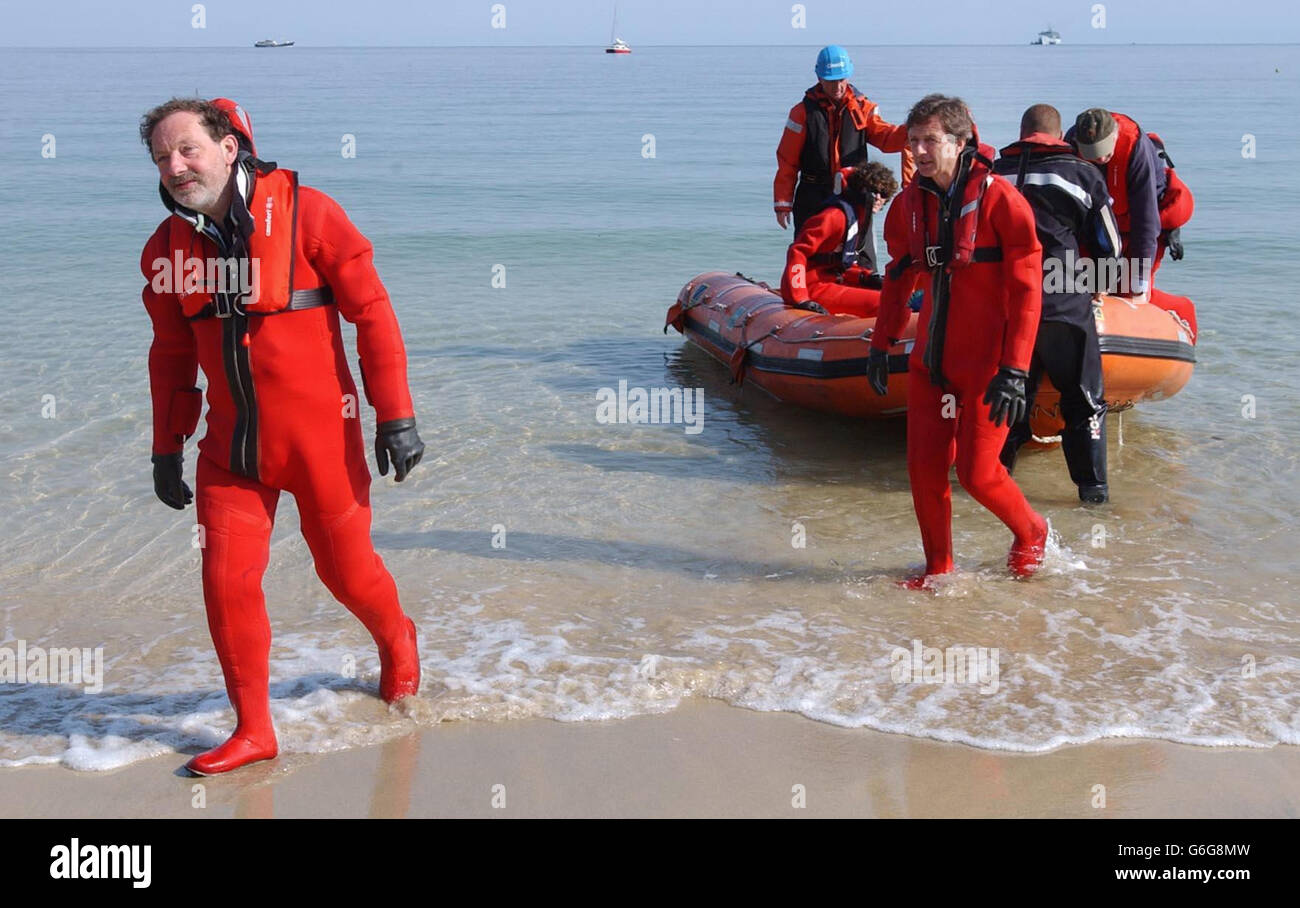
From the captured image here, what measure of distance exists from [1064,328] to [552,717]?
279cm

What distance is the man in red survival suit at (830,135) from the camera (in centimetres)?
742

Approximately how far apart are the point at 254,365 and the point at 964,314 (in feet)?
7.66

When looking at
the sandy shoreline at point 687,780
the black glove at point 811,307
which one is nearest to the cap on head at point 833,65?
the black glove at point 811,307

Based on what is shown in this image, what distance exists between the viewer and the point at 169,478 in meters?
3.60

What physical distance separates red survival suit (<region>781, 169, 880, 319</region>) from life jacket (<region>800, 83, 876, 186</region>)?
230mm

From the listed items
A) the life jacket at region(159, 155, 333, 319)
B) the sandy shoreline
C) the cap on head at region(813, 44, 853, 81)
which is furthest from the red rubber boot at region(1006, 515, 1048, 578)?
the cap on head at region(813, 44, 853, 81)

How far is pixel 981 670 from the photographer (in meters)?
4.27

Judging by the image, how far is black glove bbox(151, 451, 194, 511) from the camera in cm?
359

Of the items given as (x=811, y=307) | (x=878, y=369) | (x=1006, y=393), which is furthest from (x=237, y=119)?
(x=811, y=307)

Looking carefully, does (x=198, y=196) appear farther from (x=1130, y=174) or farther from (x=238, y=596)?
(x=1130, y=174)

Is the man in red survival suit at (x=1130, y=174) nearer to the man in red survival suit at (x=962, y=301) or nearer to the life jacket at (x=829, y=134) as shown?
the life jacket at (x=829, y=134)

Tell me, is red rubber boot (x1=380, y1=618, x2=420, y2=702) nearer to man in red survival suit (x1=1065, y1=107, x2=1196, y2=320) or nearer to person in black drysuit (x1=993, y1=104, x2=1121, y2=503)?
person in black drysuit (x1=993, y1=104, x2=1121, y2=503)

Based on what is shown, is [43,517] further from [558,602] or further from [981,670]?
[981,670]
